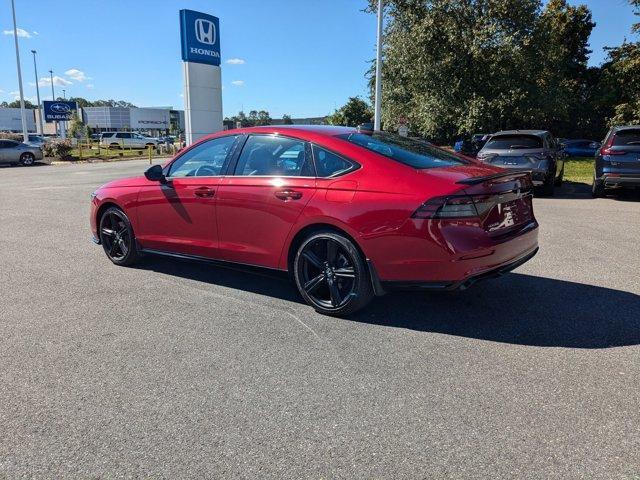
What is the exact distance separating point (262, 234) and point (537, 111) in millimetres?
22028

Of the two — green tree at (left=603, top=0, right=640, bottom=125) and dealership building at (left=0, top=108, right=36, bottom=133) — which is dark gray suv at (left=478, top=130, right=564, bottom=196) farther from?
dealership building at (left=0, top=108, right=36, bottom=133)

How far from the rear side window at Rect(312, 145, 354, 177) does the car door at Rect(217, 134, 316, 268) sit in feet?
0.24

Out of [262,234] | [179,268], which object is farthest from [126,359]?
[179,268]

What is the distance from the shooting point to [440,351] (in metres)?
3.64

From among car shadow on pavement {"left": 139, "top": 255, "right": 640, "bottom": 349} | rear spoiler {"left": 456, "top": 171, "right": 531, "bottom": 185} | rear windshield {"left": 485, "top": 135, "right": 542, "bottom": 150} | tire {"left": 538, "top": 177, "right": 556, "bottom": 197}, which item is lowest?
car shadow on pavement {"left": 139, "top": 255, "right": 640, "bottom": 349}

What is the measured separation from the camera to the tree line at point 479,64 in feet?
72.8

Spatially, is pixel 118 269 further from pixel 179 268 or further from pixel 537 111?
pixel 537 111

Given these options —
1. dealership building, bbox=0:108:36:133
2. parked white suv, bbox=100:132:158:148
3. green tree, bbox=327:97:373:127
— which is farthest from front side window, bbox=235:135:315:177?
dealership building, bbox=0:108:36:133

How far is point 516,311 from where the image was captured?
4406mm

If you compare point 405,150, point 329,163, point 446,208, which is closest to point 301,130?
point 329,163

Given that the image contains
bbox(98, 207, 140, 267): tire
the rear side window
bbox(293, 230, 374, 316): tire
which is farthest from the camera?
bbox(98, 207, 140, 267): tire

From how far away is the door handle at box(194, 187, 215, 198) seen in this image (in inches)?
193

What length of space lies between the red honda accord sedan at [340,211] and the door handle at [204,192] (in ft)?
0.04

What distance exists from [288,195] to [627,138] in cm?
965
